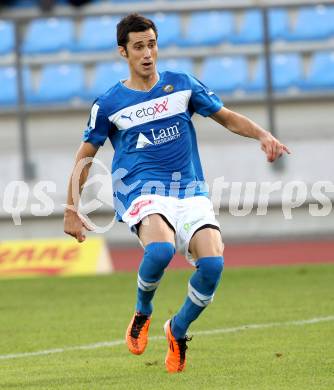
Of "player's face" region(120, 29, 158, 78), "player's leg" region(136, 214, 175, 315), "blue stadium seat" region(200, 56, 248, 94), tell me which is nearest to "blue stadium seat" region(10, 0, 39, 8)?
"blue stadium seat" region(200, 56, 248, 94)

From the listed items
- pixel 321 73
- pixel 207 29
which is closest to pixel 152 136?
pixel 321 73

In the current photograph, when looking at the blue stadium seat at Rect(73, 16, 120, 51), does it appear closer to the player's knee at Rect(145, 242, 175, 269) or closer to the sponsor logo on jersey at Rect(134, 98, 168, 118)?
the sponsor logo on jersey at Rect(134, 98, 168, 118)

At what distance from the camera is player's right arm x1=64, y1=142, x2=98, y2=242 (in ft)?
23.7

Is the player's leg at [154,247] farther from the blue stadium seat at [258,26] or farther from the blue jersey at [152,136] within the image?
the blue stadium seat at [258,26]

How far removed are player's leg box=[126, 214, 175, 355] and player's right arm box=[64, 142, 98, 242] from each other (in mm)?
410

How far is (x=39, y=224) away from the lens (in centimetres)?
1711

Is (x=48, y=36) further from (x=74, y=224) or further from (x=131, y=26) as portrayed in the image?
(x=74, y=224)

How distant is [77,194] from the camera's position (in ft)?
24.2

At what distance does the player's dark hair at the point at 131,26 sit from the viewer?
724cm

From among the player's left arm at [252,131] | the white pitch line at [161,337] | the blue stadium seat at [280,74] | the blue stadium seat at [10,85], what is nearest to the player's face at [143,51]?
the player's left arm at [252,131]

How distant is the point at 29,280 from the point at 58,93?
460 cm

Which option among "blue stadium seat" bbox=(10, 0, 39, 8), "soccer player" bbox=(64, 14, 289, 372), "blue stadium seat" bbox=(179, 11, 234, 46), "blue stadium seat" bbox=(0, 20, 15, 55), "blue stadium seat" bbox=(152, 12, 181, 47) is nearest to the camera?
"soccer player" bbox=(64, 14, 289, 372)

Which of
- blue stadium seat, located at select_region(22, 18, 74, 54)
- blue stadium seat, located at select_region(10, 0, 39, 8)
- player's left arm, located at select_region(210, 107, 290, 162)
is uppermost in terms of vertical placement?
player's left arm, located at select_region(210, 107, 290, 162)

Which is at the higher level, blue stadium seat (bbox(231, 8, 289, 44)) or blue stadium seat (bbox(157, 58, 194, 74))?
blue stadium seat (bbox(231, 8, 289, 44))
